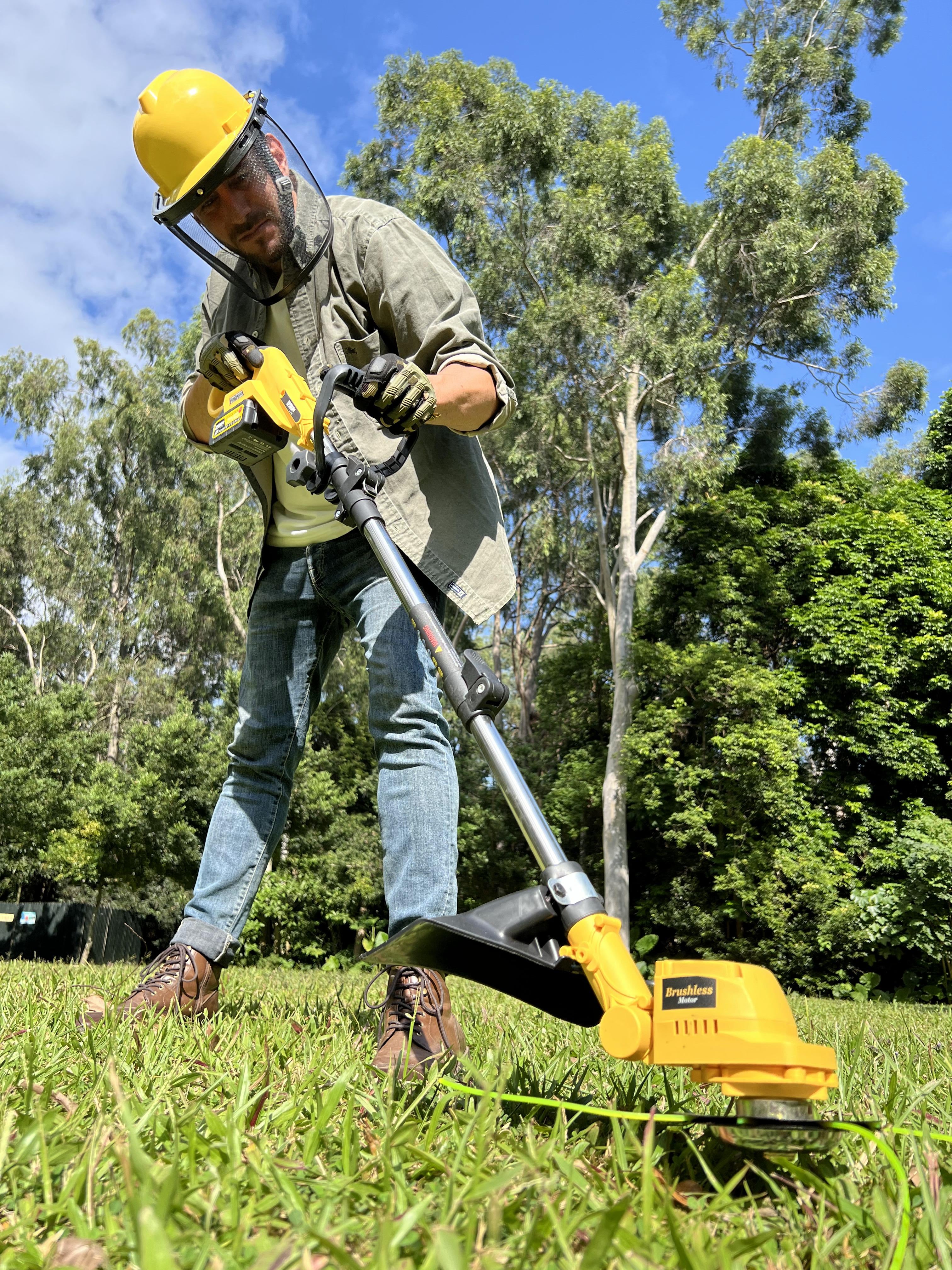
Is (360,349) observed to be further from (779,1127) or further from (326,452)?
(779,1127)

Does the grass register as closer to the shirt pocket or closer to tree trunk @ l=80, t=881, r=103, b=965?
the shirt pocket

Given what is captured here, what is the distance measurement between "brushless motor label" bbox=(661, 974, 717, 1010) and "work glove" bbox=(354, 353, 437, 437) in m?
1.22

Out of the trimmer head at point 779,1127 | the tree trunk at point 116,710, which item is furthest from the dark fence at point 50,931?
the trimmer head at point 779,1127

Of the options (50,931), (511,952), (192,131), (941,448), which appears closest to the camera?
(511,952)

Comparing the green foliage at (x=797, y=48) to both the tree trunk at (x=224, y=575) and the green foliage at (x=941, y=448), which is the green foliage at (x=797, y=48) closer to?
the green foliage at (x=941, y=448)

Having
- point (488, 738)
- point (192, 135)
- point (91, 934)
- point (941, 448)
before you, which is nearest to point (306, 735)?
point (488, 738)

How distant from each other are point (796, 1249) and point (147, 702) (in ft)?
91.8

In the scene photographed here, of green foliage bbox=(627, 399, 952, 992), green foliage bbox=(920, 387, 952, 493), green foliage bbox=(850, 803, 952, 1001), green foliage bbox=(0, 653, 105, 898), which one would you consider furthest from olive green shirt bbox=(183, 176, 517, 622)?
green foliage bbox=(920, 387, 952, 493)

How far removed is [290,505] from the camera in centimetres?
243

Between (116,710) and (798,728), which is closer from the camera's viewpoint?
(798,728)

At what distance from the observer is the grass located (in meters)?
0.80

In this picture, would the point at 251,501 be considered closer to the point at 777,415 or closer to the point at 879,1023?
the point at 777,415

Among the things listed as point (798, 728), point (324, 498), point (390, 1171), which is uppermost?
point (798, 728)

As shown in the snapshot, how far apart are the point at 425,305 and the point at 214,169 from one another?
1.69 ft
